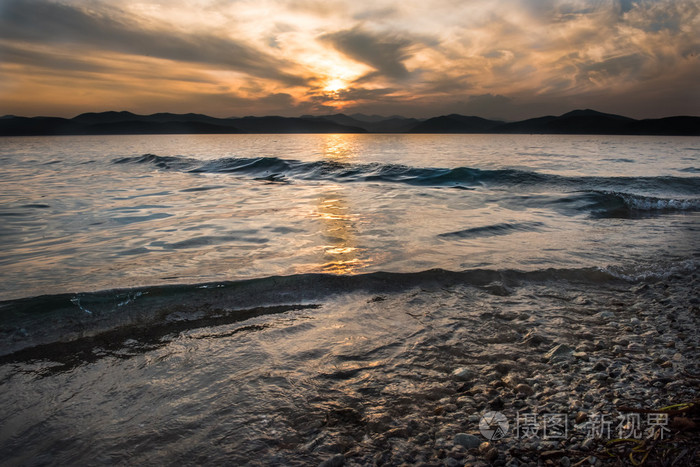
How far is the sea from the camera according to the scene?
2555mm

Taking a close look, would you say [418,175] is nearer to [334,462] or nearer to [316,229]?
[316,229]

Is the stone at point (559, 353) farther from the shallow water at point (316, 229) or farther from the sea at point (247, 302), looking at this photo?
the shallow water at point (316, 229)

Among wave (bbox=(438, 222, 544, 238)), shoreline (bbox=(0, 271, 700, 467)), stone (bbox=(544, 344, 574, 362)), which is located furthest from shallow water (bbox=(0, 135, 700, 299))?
stone (bbox=(544, 344, 574, 362))

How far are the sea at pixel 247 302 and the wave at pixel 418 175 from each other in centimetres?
Result: 574

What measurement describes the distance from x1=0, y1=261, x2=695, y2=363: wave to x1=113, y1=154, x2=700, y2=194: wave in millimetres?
12944

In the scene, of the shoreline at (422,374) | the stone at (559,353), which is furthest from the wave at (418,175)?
the stone at (559,353)

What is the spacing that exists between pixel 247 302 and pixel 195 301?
0.68 m

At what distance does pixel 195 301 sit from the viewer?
15.5ft

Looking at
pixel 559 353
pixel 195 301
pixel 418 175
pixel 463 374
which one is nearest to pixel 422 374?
pixel 463 374

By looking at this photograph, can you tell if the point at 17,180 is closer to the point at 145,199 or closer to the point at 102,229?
the point at 145,199

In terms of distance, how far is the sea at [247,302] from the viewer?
255 cm

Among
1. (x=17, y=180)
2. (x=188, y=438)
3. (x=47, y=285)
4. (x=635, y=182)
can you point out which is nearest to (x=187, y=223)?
(x=47, y=285)

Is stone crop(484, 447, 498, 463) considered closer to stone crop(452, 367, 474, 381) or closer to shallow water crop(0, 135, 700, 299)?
stone crop(452, 367, 474, 381)

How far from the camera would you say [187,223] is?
9.18 m
